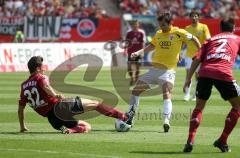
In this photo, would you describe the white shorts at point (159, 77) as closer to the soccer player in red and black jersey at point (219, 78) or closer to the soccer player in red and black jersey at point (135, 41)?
the soccer player in red and black jersey at point (219, 78)

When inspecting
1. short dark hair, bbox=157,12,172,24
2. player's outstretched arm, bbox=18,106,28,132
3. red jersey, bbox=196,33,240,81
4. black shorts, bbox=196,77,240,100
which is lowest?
player's outstretched arm, bbox=18,106,28,132

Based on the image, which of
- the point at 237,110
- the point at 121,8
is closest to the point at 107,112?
the point at 237,110

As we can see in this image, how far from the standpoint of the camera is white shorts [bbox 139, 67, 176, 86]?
48.0 ft

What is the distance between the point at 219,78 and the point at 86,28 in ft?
109

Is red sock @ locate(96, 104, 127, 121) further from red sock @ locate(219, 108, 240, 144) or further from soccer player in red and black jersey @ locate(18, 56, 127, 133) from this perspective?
red sock @ locate(219, 108, 240, 144)

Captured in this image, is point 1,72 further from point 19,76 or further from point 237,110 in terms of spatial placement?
point 237,110

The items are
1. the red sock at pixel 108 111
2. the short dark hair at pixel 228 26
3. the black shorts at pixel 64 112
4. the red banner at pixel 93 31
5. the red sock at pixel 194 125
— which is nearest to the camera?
the red sock at pixel 194 125

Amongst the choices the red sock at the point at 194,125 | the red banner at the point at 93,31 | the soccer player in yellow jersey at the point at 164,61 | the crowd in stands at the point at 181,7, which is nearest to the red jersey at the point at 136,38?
the soccer player in yellow jersey at the point at 164,61

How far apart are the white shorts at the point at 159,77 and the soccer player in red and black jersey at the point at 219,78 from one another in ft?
9.94

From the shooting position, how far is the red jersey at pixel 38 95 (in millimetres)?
13297

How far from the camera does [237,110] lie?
37.8ft

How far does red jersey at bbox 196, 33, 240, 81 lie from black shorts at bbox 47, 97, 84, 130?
9.94 ft

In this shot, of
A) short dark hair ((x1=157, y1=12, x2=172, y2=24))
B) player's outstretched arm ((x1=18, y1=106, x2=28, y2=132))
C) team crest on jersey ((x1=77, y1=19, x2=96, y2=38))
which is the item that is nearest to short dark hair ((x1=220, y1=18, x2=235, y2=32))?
short dark hair ((x1=157, y1=12, x2=172, y2=24))

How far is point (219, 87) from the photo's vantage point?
11469 millimetres
